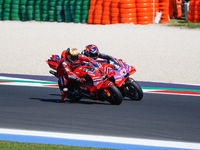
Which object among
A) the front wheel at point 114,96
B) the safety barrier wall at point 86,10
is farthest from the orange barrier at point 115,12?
the front wheel at point 114,96

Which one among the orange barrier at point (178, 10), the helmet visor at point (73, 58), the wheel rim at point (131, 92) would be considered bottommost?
the wheel rim at point (131, 92)

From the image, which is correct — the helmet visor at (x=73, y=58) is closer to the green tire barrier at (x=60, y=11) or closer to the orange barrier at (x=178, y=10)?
the green tire barrier at (x=60, y=11)

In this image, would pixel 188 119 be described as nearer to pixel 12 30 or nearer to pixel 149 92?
pixel 149 92

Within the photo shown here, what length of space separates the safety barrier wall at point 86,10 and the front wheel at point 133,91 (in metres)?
11.3

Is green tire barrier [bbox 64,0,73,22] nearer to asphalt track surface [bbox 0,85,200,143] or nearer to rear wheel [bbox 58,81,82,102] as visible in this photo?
asphalt track surface [bbox 0,85,200,143]

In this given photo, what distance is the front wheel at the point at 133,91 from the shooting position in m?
8.17

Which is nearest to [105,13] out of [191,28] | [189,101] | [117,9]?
[117,9]

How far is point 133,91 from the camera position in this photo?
837 centimetres

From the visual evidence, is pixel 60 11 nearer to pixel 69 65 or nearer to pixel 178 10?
pixel 178 10

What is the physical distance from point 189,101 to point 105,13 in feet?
39.2

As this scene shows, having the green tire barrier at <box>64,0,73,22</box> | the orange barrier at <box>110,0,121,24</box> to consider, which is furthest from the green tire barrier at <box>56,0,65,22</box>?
the orange barrier at <box>110,0,121,24</box>

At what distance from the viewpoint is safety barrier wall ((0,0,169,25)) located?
63.5ft

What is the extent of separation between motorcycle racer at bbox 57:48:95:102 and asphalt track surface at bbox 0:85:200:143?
0.53m

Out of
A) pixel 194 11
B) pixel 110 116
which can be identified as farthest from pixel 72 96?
pixel 194 11
